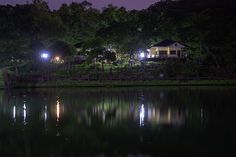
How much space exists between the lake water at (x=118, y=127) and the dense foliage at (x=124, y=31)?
2839cm

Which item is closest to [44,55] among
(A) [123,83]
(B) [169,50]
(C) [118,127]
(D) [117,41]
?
(D) [117,41]

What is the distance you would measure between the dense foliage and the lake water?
1118 inches

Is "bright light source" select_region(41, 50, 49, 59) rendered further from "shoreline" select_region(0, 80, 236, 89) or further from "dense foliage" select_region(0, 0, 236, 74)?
"shoreline" select_region(0, 80, 236, 89)

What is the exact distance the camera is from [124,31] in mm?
78875

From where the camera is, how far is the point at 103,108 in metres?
37.0

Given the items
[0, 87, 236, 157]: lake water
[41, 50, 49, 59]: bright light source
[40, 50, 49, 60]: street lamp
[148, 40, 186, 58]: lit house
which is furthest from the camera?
[148, 40, 186, 58]: lit house

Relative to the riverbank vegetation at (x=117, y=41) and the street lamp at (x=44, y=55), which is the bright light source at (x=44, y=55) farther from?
the riverbank vegetation at (x=117, y=41)

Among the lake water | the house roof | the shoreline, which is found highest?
the house roof

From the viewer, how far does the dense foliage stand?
229ft

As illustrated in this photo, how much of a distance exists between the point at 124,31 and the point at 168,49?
8.35 metres

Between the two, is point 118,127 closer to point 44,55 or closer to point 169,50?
point 44,55

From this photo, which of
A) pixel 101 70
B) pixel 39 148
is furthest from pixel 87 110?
pixel 101 70

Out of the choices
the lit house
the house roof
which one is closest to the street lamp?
the lit house

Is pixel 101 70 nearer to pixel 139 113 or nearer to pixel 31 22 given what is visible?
pixel 31 22
